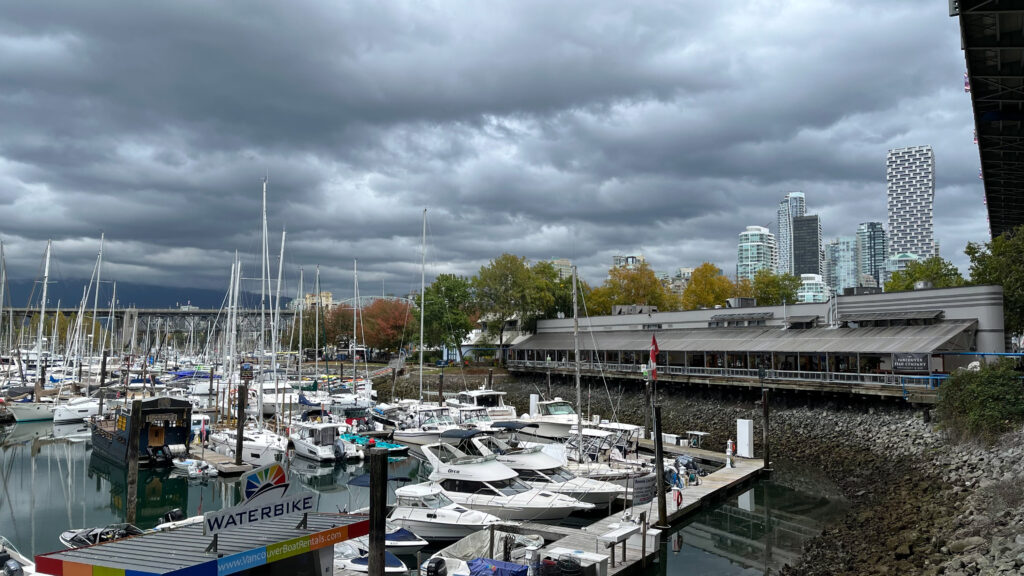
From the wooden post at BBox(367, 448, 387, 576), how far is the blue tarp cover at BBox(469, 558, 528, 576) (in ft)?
12.6

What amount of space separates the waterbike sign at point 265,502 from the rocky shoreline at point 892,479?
14720mm

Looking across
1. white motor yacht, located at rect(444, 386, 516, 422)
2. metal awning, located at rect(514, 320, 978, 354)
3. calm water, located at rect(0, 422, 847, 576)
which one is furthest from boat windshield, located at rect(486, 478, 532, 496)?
white motor yacht, located at rect(444, 386, 516, 422)

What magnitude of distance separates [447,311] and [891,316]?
A: 53.1 m

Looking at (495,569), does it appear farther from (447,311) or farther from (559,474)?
(447,311)

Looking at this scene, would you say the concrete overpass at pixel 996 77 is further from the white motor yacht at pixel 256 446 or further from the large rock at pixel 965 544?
the white motor yacht at pixel 256 446

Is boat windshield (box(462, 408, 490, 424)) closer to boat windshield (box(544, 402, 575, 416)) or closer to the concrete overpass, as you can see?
boat windshield (box(544, 402, 575, 416))

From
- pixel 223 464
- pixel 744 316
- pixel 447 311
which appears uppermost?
pixel 447 311

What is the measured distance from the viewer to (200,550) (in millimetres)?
10969

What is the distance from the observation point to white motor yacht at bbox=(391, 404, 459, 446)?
135ft

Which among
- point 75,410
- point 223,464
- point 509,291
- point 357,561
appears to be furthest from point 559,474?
point 509,291

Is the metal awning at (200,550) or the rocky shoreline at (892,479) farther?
the rocky shoreline at (892,479)

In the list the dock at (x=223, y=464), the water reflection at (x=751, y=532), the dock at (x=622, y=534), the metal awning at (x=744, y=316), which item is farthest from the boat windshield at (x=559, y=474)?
the metal awning at (x=744, y=316)

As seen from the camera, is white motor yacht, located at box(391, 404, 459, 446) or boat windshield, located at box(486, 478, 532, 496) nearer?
boat windshield, located at box(486, 478, 532, 496)

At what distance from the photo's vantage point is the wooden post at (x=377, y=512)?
1306cm
